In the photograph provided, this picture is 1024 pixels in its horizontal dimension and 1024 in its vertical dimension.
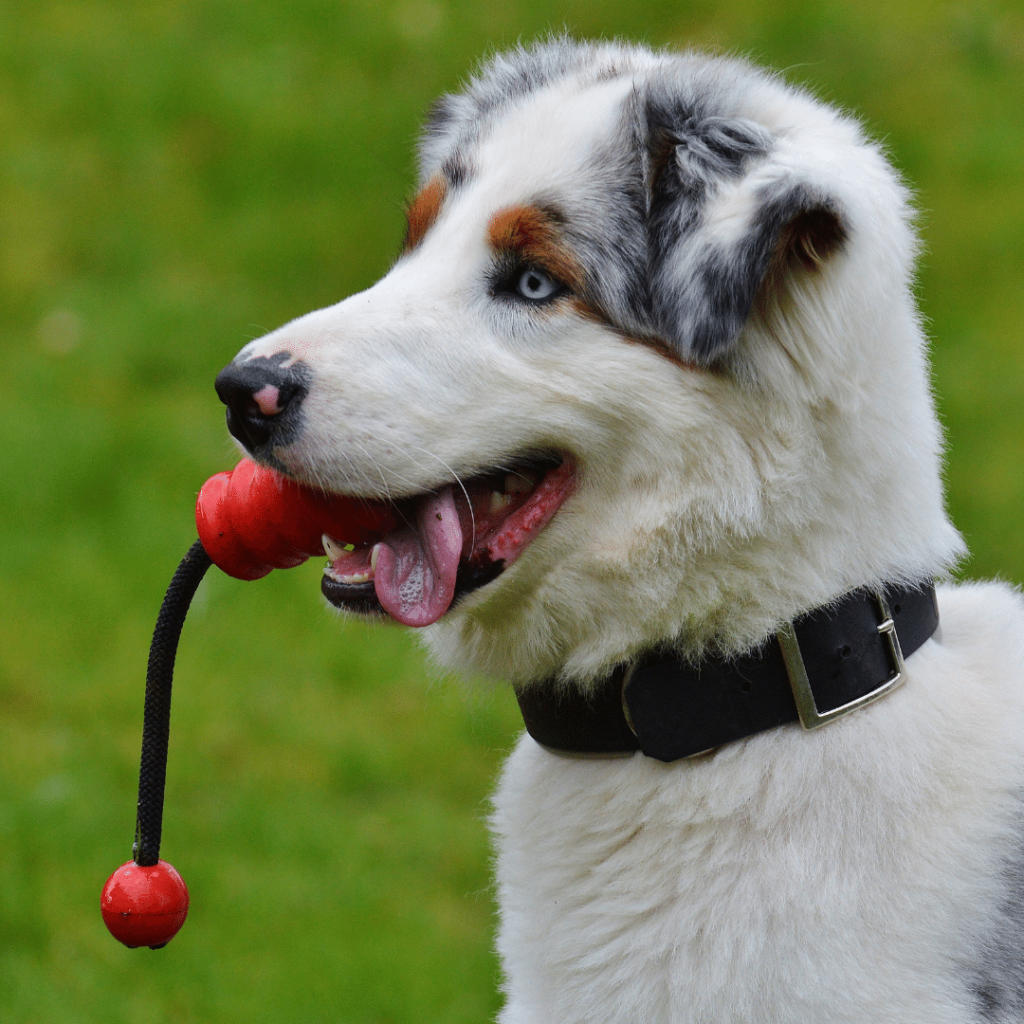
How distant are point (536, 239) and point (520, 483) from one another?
457mm

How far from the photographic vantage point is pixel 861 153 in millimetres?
2332

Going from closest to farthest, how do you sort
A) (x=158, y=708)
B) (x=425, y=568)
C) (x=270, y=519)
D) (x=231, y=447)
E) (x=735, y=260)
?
(x=735, y=260) → (x=425, y=568) → (x=270, y=519) → (x=158, y=708) → (x=231, y=447)

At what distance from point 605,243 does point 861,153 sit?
482 millimetres

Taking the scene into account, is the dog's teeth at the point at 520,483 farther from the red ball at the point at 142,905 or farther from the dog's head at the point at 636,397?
the red ball at the point at 142,905

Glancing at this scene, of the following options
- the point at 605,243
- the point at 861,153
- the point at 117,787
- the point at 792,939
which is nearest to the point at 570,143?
the point at 605,243

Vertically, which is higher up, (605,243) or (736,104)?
(736,104)

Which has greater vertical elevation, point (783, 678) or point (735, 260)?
point (735, 260)

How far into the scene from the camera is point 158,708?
2.66 meters

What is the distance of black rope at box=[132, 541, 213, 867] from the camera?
2.62 metres

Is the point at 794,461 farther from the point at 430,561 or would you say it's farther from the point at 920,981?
the point at 920,981

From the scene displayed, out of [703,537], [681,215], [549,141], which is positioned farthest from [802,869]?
[549,141]

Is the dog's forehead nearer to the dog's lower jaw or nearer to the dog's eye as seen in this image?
the dog's eye

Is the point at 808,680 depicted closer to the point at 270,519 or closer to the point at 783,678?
the point at 783,678

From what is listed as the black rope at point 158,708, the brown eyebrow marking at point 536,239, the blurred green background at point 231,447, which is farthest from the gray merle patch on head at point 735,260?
the black rope at point 158,708
